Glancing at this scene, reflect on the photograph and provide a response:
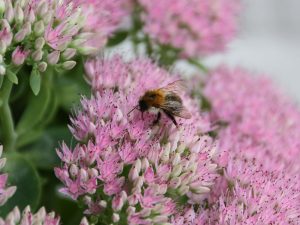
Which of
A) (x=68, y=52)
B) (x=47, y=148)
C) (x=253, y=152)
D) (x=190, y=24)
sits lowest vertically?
(x=47, y=148)

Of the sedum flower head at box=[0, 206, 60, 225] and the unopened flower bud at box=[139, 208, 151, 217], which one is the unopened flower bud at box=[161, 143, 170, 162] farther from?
the sedum flower head at box=[0, 206, 60, 225]

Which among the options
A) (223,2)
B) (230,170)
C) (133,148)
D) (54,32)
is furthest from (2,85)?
(223,2)

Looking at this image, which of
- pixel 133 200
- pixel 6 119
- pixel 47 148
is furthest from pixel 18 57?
pixel 47 148

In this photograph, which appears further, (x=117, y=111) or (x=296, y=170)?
Answer: (x=296, y=170)

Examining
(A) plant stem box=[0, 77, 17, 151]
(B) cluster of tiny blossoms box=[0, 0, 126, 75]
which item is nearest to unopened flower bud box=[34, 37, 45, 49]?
(B) cluster of tiny blossoms box=[0, 0, 126, 75]

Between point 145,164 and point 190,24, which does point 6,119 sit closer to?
point 145,164

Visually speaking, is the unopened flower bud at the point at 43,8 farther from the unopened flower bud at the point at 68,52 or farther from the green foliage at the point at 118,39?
the green foliage at the point at 118,39

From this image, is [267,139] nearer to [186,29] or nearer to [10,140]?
[186,29]
